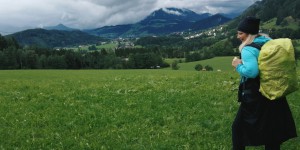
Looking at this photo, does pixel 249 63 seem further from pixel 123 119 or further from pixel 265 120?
pixel 123 119

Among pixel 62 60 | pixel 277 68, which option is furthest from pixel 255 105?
pixel 62 60

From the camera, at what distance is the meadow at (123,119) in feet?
36.5

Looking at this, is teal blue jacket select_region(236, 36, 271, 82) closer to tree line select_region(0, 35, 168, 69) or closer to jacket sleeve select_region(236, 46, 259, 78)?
jacket sleeve select_region(236, 46, 259, 78)

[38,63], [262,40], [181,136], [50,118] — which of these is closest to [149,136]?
[181,136]

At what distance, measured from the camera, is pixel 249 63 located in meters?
7.96

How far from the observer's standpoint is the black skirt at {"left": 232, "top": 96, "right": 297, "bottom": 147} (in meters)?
8.15

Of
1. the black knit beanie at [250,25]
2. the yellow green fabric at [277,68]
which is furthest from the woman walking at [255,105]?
the yellow green fabric at [277,68]

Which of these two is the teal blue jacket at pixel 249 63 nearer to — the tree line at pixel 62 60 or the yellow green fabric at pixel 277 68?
the yellow green fabric at pixel 277 68

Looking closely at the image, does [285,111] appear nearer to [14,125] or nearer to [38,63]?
[14,125]

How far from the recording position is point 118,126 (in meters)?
12.9

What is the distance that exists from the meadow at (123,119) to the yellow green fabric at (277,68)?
3.17 metres

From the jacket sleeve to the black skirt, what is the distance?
0.58 meters

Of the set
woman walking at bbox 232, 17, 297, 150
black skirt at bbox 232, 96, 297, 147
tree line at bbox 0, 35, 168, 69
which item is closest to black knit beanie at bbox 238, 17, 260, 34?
woman walking at bbox 232, 17, 297, 150

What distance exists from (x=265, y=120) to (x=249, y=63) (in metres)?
1.31
